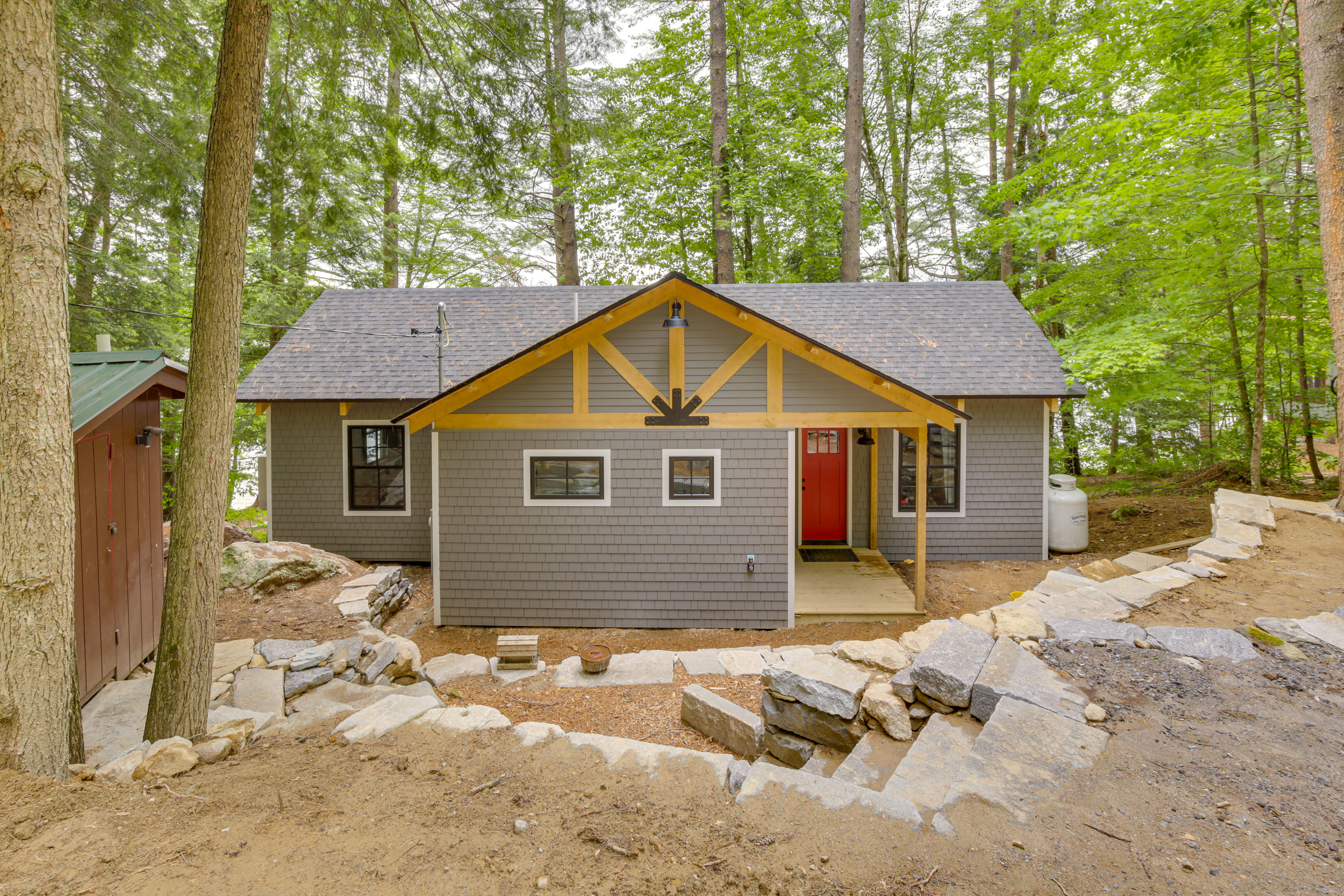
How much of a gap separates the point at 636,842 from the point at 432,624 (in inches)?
217

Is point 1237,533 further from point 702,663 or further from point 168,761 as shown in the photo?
point 168,761

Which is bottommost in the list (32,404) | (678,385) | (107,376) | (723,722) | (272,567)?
(723,722)

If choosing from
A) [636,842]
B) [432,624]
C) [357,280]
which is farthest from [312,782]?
[357,280]

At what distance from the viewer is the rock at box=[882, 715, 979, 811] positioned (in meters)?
2.45

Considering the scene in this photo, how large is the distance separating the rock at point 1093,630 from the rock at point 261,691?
4.92 m

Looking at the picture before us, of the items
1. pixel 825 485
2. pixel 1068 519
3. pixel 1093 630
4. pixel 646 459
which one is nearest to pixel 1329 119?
pixel 1093 630

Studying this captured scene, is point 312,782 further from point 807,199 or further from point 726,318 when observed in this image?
point 807,199

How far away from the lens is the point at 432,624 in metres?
6.96

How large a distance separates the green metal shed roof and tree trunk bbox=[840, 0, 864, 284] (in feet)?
36.0

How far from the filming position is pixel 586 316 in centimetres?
798

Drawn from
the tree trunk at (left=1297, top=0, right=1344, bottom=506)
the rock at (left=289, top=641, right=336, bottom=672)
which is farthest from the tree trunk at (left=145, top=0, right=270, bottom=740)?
the tree trunk at (left=1297, top=0, right=1344, bottom=506)

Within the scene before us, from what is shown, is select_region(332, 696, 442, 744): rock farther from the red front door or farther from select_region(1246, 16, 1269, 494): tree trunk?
select_region(1246, 16, 1269, 494): tree trunk

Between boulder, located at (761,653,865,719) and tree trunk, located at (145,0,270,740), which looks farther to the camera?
boulder, located at (761,653,865,719)

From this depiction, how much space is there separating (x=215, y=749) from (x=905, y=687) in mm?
3622
